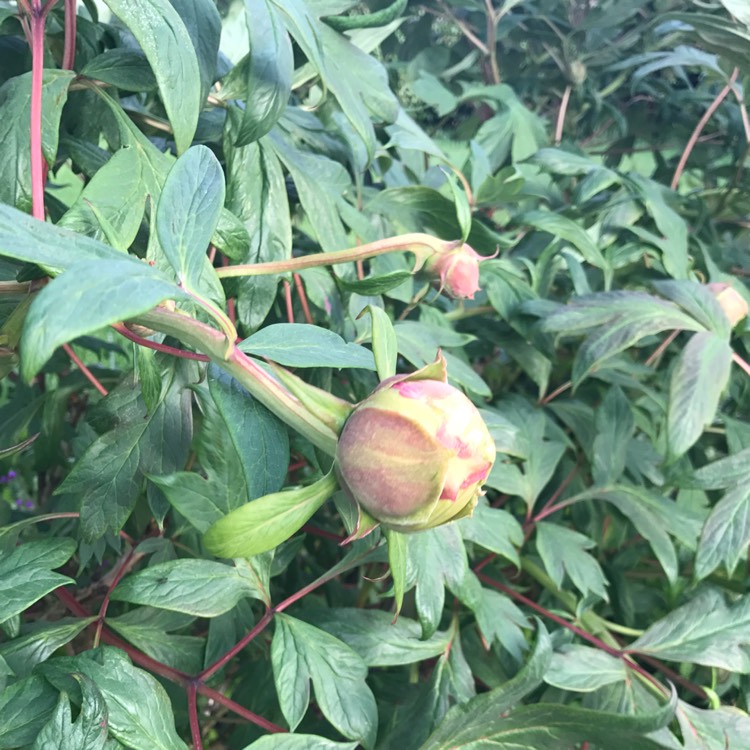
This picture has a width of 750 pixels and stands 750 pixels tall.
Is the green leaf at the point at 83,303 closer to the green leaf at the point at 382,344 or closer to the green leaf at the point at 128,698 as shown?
the green leaf at the point at 382,344

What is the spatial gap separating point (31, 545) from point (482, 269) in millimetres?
386

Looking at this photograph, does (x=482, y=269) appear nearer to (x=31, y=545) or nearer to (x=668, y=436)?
(x=668, y=436)

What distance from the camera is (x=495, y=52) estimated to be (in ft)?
3.21

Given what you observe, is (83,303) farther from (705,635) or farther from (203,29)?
(705,635)

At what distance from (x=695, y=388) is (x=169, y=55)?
41 cm

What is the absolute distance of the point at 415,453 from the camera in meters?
0.24

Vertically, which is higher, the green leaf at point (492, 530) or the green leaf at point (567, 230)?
the green leaf at point (567, 230)

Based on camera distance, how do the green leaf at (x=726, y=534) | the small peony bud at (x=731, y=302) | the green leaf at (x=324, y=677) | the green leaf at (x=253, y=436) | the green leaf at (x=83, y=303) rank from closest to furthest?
the green leaf at (x=83, y=303), the green leaf at (x=253, y=436), the green leaf at (x=324, y=677), the green leaf at (x=726, y=534), the small peony bud at (x=731, y=302)

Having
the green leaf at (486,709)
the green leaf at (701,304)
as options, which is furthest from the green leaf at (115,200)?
the green leaf at (701,304)

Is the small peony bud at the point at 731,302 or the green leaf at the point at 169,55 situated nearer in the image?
the green leaf at the point at 169,55

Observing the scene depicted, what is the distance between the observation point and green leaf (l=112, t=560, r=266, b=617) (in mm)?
357

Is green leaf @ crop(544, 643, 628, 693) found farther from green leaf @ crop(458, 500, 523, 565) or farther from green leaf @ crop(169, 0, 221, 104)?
green leaf @ crop(169, 0, 221, 104)

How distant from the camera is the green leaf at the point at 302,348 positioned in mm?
267

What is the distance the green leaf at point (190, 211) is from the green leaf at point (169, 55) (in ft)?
0.15
